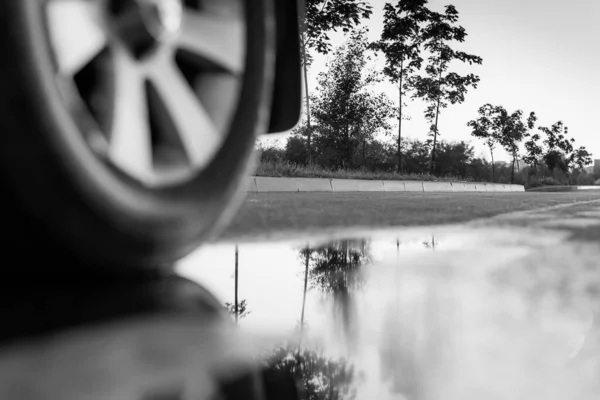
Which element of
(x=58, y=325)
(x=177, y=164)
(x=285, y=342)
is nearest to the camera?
(x=285, y=342)

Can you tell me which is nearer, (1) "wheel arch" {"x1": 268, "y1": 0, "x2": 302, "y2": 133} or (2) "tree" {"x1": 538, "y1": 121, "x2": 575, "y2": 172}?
(1) "wheel arch" {"x1": 268, "y1": 0, "x2": 302, "y2": 133}

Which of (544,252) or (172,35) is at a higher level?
(172,35)

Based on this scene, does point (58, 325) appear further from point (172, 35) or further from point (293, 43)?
point (293, 43)

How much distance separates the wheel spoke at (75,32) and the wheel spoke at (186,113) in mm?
292

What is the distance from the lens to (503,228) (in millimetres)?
4922

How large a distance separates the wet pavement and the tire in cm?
38

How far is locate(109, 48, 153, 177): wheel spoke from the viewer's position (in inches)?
90.4

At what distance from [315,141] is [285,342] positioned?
3311 cm

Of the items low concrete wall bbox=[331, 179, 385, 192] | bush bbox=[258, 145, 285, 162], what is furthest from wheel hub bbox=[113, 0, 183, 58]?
bush bbox=[258, 145, 285, 162]

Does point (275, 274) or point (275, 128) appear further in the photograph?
point (275, 128)

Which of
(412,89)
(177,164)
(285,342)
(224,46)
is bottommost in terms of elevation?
(285,342)

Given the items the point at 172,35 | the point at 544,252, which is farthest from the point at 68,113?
the point at 544,252

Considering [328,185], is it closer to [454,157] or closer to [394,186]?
[394,186]

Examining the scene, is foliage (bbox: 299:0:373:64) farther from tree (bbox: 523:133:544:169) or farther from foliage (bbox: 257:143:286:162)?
tree (bbox: 523:133:544:169)
